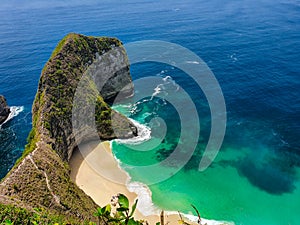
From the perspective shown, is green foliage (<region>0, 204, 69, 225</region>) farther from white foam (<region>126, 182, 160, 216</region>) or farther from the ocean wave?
the ocean wave

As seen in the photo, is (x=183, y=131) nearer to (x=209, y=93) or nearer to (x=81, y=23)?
(x=209, y=93)

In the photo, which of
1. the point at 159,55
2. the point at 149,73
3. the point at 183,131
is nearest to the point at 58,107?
the point at 183,131

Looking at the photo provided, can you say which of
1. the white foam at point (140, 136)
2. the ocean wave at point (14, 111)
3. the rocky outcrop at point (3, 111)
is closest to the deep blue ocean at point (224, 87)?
the ocean wave at point (14, 111)

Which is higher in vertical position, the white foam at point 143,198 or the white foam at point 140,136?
the white foam at point 140,136

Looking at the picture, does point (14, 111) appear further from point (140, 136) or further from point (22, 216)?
point (22, 216)

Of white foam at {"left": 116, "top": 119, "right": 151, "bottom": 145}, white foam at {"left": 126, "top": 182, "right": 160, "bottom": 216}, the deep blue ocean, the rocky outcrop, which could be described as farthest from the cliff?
the rocky outcrop

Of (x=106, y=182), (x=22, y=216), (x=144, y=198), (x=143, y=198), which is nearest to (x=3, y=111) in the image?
(x=106, y=182)

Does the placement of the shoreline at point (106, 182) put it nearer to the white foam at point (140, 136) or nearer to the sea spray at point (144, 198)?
the sea spray at point (144, 198)
